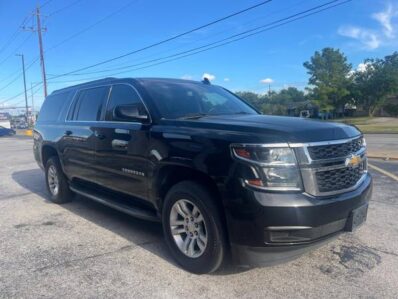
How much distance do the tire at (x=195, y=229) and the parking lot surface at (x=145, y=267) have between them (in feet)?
0.47

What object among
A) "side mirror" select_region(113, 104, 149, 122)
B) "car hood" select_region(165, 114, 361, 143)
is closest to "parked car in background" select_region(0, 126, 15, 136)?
"side mirror" select_region(113, 104, 149, 122)

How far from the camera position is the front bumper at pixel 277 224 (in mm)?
3047

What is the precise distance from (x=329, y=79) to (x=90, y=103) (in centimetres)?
6667

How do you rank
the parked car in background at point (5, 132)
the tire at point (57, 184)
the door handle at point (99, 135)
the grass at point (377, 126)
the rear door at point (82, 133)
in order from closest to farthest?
the door handle at point (99, 135) < the rear door at point (82, 133) < the tire at point (57, 184) < the grass at point (377, 126) < the parked car in background at point (5, 132)

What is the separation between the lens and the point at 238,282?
3.45 m

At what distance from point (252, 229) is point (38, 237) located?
302 centimetres

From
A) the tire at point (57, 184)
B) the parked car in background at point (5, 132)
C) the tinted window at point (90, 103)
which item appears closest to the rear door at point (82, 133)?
the tinted window at point (90, 103)

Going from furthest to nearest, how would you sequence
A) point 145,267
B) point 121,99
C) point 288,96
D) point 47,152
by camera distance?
point 288,96 → point 47,152 → point 121,99 → point 145,267

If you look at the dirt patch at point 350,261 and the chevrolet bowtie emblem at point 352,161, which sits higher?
the chevrolet bowtie emblem at point 352,161

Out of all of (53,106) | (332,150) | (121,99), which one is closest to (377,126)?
(53,106)

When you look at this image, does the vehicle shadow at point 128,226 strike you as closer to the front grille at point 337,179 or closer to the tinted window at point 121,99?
the front grille at point 337,179

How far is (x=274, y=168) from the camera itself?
3.09m

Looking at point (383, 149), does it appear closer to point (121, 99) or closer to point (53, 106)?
point (53, 106)

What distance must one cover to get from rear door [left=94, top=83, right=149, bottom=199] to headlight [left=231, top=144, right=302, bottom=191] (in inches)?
57.7
